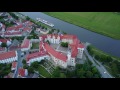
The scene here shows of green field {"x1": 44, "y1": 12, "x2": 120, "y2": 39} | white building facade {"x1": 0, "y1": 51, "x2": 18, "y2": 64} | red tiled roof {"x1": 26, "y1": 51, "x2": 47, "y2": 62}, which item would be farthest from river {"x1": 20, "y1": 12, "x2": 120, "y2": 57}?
white building facade {"x1": 0, "y1": 51, "x2": 18, "y2": 64}

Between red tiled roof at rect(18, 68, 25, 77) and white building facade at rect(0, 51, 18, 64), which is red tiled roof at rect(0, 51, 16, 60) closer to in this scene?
white building facade at rect(0, 51, 18, 64)

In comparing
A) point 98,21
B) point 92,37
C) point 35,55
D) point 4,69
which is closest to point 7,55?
point 4,69

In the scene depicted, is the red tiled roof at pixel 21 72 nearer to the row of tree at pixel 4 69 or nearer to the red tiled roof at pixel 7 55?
the row of tree at pixel 4 69

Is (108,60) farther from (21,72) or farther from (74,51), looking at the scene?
(21,72)

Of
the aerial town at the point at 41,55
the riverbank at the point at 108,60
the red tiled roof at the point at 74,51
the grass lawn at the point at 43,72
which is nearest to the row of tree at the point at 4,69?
the aerial town at the point at 41,55
